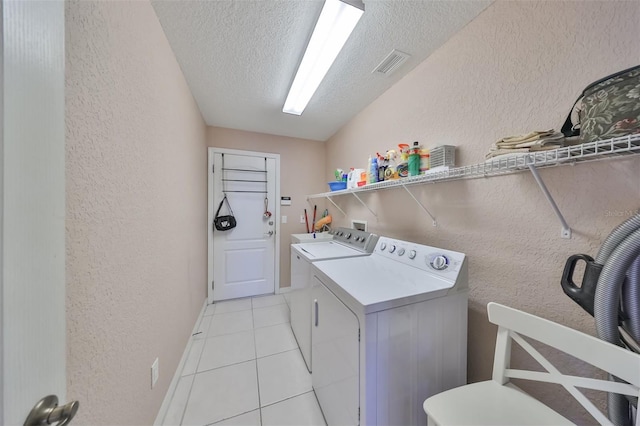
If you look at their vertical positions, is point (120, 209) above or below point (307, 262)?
above

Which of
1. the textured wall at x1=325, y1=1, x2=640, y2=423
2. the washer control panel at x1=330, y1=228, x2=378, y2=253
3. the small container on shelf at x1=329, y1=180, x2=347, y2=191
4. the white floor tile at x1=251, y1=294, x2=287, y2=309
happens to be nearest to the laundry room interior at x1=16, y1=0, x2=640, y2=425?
the textured wall at x1=325, y1=1, x2=640, y2=423

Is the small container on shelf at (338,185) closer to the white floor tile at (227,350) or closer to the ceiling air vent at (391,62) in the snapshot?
the ceiling air vent at (391,62)

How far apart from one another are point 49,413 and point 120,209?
76 cm

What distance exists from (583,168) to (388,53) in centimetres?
132

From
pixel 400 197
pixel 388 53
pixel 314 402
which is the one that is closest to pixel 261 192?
pixel 400 197

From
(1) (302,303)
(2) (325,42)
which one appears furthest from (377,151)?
(1) (302,303)

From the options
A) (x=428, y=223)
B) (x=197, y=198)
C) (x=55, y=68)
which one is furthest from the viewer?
(x=197, y=198)

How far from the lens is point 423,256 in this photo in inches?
53.9

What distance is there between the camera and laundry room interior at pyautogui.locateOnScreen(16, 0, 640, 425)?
78cm

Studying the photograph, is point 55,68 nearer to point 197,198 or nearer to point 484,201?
point 484,201

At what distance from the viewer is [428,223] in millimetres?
1602

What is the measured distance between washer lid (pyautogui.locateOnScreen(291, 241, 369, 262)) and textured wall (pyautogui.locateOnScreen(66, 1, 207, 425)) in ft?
3.26

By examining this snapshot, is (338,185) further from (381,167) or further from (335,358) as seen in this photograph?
(335,358)

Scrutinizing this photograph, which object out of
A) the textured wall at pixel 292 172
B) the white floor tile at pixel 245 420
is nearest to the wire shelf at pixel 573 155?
the white floor tile at pixel 245 420
